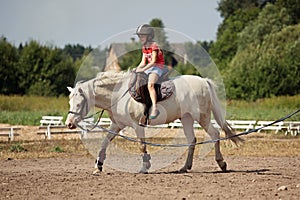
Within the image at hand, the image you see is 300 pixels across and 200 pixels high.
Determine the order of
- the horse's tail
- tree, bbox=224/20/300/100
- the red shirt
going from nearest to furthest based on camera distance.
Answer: the red shirt → the horse's tail → tree, bbox=224/20/300/100

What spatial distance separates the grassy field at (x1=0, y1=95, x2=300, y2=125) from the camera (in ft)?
124

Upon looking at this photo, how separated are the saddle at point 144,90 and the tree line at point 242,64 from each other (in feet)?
88.7

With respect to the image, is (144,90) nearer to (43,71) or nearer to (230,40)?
(43,71)

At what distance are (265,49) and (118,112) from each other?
4450 cm

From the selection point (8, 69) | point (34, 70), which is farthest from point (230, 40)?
point (8, 69)

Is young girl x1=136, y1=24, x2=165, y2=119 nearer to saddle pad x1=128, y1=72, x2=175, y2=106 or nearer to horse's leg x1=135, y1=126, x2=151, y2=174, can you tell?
saddle pad x1=128, y1=72, x2=175, y2=106

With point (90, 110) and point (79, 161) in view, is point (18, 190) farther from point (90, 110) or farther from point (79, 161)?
point (79, 161)

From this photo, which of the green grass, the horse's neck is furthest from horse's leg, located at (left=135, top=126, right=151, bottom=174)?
the green grass

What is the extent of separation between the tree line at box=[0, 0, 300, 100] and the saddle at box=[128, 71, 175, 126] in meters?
27.1

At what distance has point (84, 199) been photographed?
8.76m

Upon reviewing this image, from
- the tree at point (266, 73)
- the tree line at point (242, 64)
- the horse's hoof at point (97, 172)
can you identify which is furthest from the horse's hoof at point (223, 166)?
the tree at point (266, 73)

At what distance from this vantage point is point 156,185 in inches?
392

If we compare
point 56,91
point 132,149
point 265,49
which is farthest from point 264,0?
point 132,149

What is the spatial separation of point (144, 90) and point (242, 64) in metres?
41.7
